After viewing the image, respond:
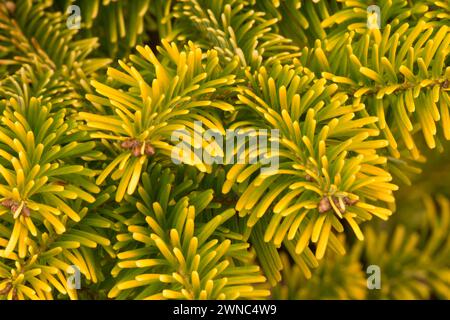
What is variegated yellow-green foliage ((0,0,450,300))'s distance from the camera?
418 mm

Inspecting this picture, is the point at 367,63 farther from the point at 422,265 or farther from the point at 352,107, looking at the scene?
the point at 422,265

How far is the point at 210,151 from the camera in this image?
407mm

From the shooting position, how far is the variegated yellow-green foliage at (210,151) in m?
0.42

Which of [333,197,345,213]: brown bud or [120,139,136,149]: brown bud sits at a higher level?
[120,139,136,149]: brown bud

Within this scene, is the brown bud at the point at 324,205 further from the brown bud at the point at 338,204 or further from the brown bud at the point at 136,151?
the brown bud at the point at 136,151

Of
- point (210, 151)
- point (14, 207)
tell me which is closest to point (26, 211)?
point (14, 207)

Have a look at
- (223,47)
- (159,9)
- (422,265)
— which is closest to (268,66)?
(223,47)

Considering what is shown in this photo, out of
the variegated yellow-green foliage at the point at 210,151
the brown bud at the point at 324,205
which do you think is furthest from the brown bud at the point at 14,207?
the brown bud at the point at 324,205

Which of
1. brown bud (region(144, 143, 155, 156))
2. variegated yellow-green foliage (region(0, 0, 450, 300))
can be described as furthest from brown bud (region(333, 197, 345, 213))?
brown bud (region(144, 143, 155, 156))

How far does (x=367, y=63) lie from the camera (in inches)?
18.6

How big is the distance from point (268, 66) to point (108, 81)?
0.45ft

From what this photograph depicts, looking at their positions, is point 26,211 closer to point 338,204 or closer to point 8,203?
point 8,203

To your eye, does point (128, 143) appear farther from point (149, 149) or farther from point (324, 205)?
point (324, 205)

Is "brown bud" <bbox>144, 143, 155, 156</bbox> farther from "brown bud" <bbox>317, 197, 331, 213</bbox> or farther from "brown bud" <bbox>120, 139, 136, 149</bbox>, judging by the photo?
"brown bud" <bbox>317, 197, 331, 213</bbox>
